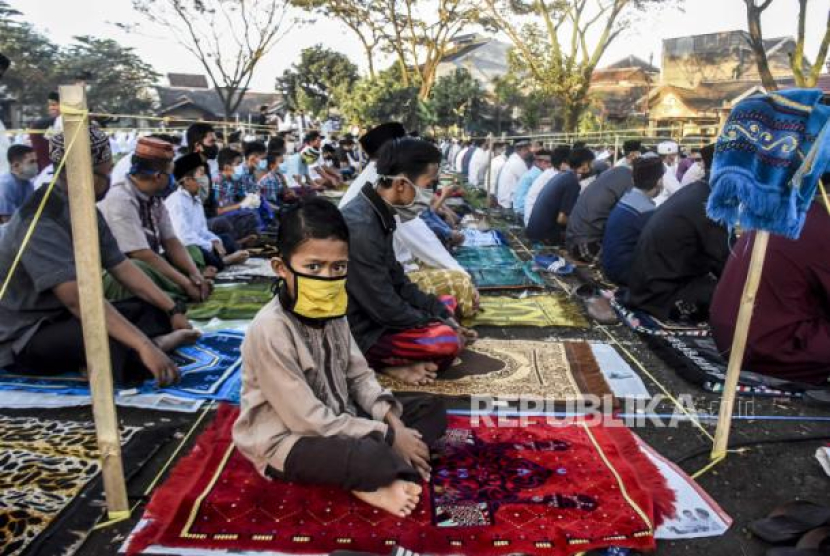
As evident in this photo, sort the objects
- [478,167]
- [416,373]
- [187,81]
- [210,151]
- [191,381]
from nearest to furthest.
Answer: [191,381] < [416,373] < [210,151] < [478,167] < [187,81]

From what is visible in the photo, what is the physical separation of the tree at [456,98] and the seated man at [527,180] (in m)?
15.4

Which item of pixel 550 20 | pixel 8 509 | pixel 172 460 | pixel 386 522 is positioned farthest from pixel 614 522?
pixel 550 20

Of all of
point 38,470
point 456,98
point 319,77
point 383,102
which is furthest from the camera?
point 319,77

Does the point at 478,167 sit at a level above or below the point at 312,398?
above

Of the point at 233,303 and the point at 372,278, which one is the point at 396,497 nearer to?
the point at 372,278

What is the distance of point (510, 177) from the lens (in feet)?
36.7

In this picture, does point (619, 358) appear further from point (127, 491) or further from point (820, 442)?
point (127, 491)

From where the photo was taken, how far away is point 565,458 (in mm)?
2576

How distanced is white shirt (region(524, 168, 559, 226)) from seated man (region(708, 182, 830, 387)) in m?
5.12

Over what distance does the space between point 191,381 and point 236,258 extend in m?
3.17

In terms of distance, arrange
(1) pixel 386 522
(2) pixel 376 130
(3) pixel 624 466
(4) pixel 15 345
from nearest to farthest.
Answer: (1) pixel 386 522 → (3) pixel 624 466 → (4) pixel 15 345 → (2) pixel 376 130

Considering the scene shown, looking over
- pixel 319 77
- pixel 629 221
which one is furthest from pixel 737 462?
pixel 319 77

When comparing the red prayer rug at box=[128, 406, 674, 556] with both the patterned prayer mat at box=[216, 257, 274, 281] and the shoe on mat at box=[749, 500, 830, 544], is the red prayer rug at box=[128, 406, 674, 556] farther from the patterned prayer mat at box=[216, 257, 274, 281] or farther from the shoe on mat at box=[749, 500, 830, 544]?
the patterned prayer mat at box=[216, 257, 274, 281]

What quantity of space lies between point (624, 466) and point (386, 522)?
40.4 inches
